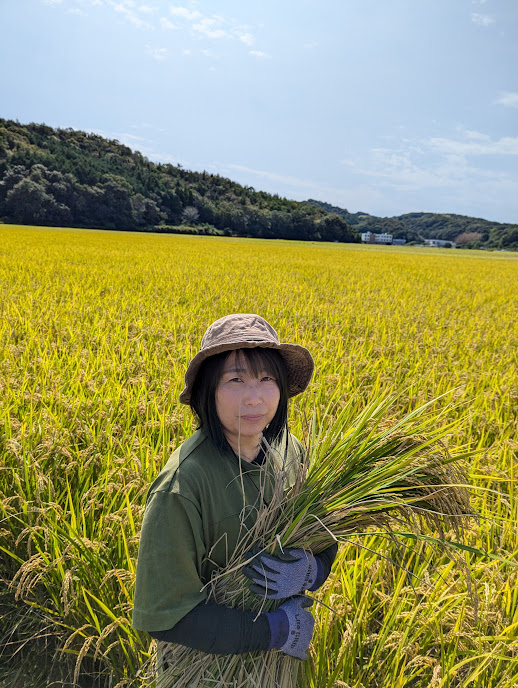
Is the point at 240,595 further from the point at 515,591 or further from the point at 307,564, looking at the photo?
the point at 515,591

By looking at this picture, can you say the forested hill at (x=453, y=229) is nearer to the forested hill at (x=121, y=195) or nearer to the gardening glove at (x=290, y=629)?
the forested hill at (x=121, y=195)

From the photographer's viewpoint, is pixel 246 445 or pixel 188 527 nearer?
pixel 188 527

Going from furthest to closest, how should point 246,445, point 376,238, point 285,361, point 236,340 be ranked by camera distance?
point 376,238
point 285,361
point 246,445
point 236,340

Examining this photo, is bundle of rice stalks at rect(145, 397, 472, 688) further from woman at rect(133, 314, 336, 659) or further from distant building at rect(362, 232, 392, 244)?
distant building at rect(362, 232, 392, 244)

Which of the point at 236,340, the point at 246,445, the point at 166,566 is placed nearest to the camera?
the point at 166,566

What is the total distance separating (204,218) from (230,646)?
6985 centimetres

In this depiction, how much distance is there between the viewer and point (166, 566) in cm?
89

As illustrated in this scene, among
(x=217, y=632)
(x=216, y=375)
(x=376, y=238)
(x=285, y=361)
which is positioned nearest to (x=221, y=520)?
(x=217, y=632)

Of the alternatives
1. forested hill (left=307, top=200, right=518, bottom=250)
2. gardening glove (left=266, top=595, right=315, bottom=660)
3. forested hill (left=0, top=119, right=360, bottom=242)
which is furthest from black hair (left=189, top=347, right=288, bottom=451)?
forested hill (left=307, top=200, right=518, bottom=250)

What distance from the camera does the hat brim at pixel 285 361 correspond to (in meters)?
1.02

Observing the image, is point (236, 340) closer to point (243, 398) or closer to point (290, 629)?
point (243, 398)

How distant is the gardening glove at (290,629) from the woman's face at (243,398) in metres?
0.42

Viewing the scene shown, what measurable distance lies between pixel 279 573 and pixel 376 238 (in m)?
118

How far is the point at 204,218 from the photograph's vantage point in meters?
67.1
